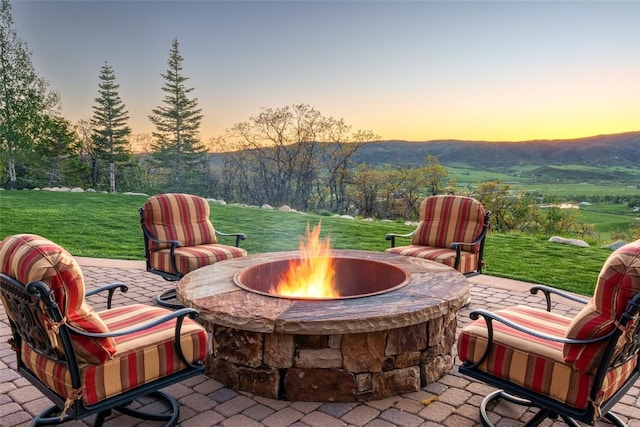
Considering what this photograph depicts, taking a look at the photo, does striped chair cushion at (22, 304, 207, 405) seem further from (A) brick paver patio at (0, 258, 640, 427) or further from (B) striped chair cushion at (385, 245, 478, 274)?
(B) striped chair cushion at (385, 245, 478, 274)

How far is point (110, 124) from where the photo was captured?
22.7 m

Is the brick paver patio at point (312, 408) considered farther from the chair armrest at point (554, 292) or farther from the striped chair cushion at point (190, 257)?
the striped chair cushion at point (190, 257)

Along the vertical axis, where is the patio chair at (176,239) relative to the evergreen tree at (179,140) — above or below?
below

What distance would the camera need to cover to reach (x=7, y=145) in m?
18.2

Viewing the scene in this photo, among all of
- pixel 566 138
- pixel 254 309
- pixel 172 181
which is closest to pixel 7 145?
pixel 172 181

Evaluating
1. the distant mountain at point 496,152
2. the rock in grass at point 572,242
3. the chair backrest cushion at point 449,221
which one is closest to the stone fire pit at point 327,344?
the chair backrest cushion at point 449,221

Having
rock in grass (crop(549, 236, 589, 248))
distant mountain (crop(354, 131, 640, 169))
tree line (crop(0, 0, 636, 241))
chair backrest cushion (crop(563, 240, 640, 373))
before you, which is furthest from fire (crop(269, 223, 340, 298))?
distant mountain (crop(354, 131, 640, 169))

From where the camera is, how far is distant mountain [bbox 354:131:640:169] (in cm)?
1724

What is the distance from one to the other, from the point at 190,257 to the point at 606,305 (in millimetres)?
3451

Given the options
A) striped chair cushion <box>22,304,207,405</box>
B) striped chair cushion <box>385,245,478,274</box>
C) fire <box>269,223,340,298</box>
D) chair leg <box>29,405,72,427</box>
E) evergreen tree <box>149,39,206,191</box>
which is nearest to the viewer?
striped chair cushion <box>22,304,207,405</box>

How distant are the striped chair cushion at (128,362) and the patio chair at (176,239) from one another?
1.81 m

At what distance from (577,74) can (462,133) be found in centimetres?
578

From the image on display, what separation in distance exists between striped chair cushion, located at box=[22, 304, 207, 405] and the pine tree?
22.4 meters

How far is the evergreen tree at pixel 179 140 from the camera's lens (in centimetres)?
2311
